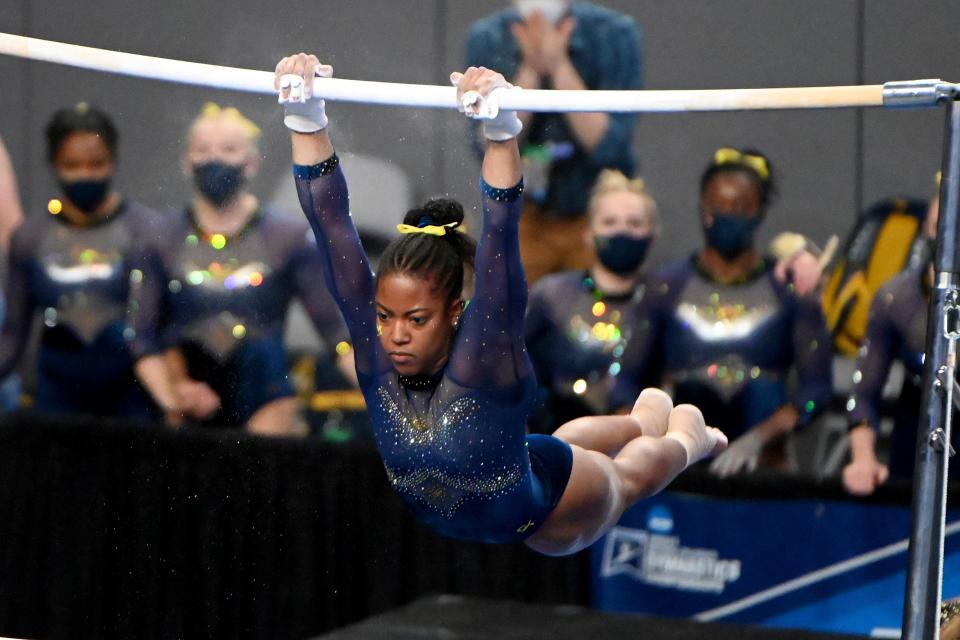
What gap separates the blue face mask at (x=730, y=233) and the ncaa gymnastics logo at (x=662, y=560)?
2.76 feet

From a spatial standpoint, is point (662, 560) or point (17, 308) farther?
point (17, 308)

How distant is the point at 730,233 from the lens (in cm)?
417

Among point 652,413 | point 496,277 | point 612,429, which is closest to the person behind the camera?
point 496,277

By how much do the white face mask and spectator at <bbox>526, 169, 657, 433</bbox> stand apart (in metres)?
0.58

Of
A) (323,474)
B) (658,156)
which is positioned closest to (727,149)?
(658,156)

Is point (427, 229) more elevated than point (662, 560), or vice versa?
point (427, 229)

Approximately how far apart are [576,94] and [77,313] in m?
2.41

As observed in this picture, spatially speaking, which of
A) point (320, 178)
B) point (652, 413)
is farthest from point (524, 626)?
point (320, 178)

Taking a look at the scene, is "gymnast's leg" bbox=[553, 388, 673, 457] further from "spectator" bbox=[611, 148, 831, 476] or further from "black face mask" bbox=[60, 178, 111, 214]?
"black face mask" bbox=[60, 178, 111, 214]

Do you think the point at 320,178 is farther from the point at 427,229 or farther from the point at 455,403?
the point at 455,403

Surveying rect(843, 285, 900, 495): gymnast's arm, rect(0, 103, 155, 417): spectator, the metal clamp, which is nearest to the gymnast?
the metal clamp

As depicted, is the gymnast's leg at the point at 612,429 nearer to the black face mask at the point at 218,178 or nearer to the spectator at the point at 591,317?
the spectator at the point at 591,317

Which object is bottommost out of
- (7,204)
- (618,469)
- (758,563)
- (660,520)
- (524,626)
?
(524,626)

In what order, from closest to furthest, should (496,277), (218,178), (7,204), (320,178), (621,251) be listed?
(496,277) → (320,178) → (218,178) → (621,251) → (7,204)
